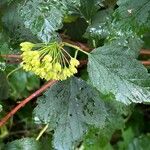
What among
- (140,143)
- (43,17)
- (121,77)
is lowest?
(140,143)

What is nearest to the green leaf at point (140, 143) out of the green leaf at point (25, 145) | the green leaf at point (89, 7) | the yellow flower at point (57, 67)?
the green leaf at point (25, 145)

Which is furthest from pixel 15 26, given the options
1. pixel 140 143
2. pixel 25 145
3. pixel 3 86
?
pixel 140 143

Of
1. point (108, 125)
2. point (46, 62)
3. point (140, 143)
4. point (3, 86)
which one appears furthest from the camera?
point (140, 143)

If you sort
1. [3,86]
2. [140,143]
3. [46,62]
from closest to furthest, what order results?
[46,62], [3,86], [140,143]

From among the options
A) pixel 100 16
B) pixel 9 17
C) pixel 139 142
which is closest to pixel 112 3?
pixel 100 16

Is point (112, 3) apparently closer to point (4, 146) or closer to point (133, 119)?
point (4, 146)

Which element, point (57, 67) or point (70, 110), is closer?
point (57, 67)

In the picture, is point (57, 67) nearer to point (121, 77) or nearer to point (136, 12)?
point (121, 77)
